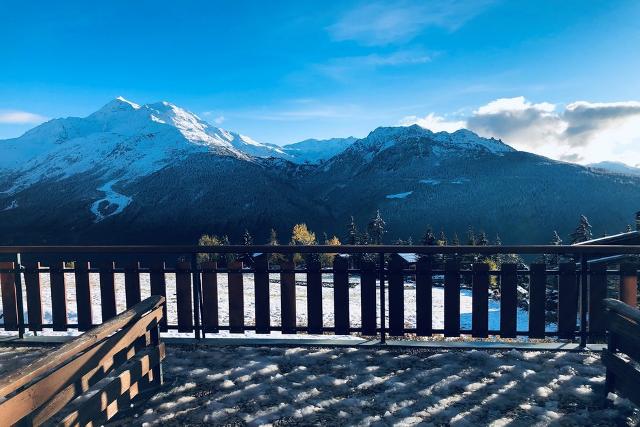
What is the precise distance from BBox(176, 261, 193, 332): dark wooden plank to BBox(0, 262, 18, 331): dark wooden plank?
2309mm

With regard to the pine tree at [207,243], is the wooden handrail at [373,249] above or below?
above

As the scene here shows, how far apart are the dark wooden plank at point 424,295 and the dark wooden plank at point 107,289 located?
160 inches

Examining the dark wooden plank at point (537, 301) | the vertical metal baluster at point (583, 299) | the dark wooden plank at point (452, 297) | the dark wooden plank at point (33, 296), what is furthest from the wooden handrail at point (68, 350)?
the vertical metal baluster at point (583, 299)

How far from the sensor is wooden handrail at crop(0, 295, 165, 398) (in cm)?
231

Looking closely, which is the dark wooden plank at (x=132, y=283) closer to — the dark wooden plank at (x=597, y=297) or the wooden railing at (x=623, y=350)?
the wooden railing at (x=623, y=350)

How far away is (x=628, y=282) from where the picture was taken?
5.16 meters

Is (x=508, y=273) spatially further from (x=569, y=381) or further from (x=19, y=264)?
A: (x=19, y=264)

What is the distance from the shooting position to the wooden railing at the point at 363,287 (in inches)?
203

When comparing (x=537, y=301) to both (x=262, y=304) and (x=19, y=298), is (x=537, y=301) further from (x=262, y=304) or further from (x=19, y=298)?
(x=19, y=298)

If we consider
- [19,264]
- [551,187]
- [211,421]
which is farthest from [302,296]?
[551,187]

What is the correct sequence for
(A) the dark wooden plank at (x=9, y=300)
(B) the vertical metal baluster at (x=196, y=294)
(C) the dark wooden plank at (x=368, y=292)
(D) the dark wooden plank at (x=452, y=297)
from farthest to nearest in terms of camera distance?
(A) the dark wooden plank at (x=9, y=300) < (B) the vertical metal baluster at (x=196, y=294) < (C) the dark wooden plank at (x=368, y=292) < (D) the dark wooden plank at (x=452, y=297)

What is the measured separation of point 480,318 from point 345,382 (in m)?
2.15

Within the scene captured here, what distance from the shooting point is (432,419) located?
11.7ft

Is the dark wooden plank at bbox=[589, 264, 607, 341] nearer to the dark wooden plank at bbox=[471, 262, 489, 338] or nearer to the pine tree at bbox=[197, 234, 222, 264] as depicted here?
the dark wooden plank at bbox=[471, 262, 489, 338]
